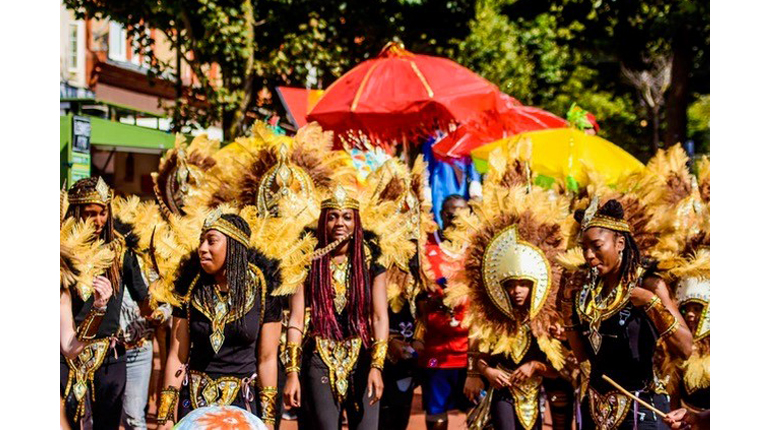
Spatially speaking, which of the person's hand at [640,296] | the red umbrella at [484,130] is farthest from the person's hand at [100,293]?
the red umbrella at [484,130]

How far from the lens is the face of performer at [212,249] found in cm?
547

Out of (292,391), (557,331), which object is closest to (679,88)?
(557,331)

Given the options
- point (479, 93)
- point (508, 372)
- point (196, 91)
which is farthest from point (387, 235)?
point (196, 91)

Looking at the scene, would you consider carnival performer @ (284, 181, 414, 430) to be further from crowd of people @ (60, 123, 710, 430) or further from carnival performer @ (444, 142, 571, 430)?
carnival performer @ (444, 142, 571, 430)

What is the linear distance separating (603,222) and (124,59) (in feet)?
65.6

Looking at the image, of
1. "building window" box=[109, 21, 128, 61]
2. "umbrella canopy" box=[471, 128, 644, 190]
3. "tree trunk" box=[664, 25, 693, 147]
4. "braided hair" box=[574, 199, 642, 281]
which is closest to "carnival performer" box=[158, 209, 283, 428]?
"braided hair" box=[574, 199, 642, 281]

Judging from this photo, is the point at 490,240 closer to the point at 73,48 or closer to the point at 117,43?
the point at 73,48

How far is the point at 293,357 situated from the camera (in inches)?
233

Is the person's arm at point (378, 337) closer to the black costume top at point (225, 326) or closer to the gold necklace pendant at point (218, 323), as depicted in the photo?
the black costume top at point (225, 326)

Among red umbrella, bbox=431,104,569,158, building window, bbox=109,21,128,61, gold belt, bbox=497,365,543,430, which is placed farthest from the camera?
building window, bbox=109,21,128,61

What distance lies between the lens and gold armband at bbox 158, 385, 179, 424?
532cm

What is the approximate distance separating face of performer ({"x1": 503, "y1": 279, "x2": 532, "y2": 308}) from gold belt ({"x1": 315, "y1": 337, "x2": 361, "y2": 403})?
0.96 metres

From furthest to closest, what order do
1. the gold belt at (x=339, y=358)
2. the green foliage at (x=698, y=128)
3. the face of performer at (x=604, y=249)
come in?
the green foliage at (x=698, y=128) < the gold belt at (x=339, y=358) < the face of performer at (x=604, y=249)

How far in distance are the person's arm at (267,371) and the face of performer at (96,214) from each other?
1264 mm
